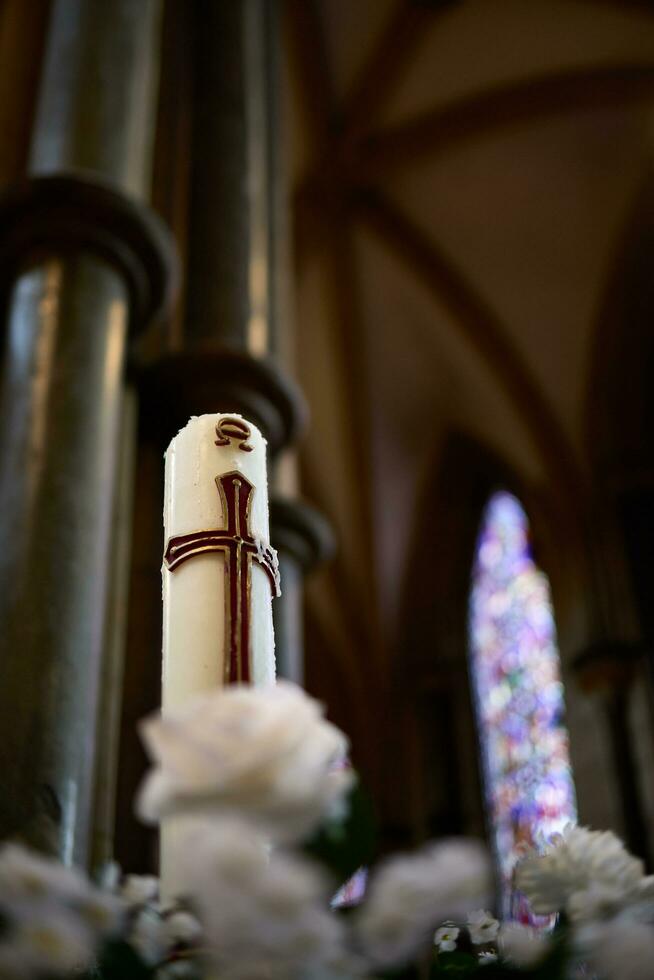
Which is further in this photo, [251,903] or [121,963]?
[121,963]

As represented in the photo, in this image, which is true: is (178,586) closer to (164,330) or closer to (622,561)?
(164,330)

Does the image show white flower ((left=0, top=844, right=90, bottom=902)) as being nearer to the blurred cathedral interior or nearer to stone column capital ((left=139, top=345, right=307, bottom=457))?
the blurred cathedral interior

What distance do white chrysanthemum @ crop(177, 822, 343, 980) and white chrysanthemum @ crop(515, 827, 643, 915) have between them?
0.33 metres

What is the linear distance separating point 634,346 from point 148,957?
863 cm

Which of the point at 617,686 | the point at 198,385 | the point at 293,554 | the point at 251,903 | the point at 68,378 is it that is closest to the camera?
the point at 251,903

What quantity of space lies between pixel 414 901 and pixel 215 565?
421 mm

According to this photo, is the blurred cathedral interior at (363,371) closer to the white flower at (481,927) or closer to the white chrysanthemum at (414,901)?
the white flower at (481,927)

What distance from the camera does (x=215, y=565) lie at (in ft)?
3.27

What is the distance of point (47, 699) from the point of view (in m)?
2.23

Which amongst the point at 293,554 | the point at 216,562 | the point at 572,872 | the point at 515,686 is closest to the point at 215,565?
the point at 216,562

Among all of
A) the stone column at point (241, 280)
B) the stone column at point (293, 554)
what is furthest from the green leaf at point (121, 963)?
the stone column at point (293, 554)

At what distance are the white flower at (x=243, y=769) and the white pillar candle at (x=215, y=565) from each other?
30 cm

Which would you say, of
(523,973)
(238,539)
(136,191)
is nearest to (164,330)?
(136,191)

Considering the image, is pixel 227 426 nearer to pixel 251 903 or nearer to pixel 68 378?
pixel 251 903
